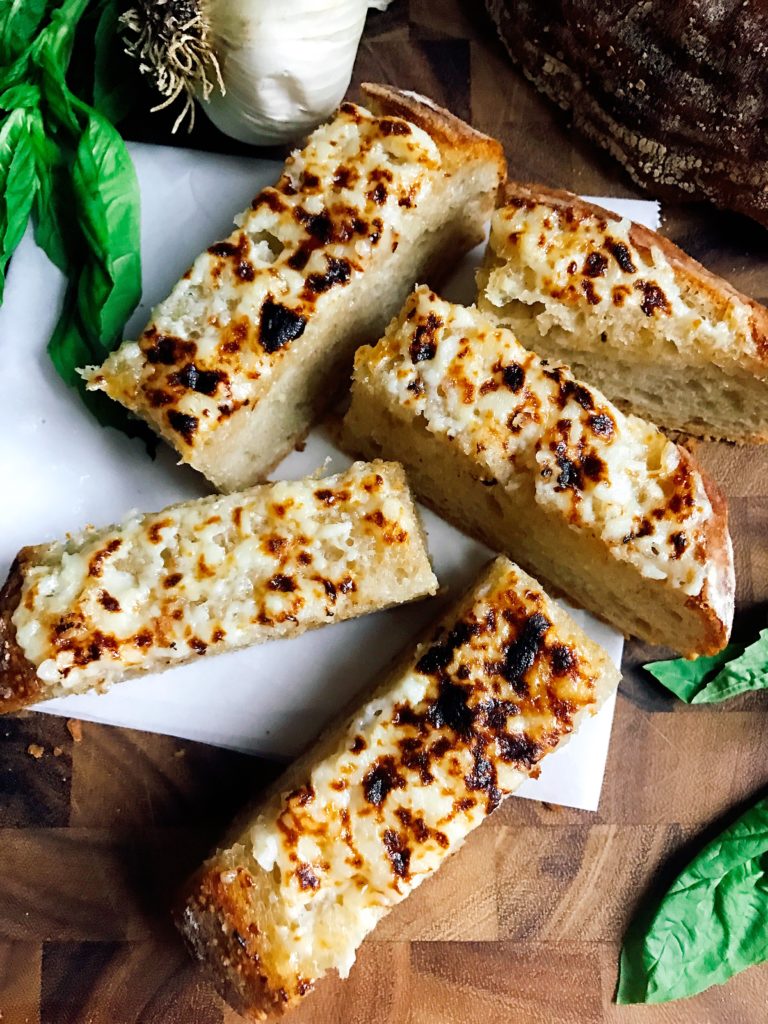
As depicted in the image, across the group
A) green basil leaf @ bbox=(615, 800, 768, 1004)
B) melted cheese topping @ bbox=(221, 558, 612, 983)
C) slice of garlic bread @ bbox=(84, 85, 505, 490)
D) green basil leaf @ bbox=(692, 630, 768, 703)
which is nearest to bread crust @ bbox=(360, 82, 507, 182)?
slice of garlic bread @ bbox=(84, 85, 505, 490)

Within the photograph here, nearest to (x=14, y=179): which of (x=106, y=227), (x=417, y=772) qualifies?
(x=106, y=227)

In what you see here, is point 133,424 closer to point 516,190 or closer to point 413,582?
point 413,582

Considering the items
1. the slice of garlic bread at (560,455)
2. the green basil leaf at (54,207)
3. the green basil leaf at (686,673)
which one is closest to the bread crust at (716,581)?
the slice of garlic bread at (560,455)

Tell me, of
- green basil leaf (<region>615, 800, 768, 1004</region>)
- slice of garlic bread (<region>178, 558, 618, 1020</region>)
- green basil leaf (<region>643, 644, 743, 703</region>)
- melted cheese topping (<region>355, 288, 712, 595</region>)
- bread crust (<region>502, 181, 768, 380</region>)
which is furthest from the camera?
green basil leaf (<region>643, 644, 743, 703</region>)

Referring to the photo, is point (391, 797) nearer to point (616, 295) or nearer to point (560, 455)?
point (560, 455)

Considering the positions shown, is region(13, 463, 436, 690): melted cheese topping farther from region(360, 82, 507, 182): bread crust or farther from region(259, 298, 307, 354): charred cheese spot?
region(360, 82, 507, 182): bread crust
